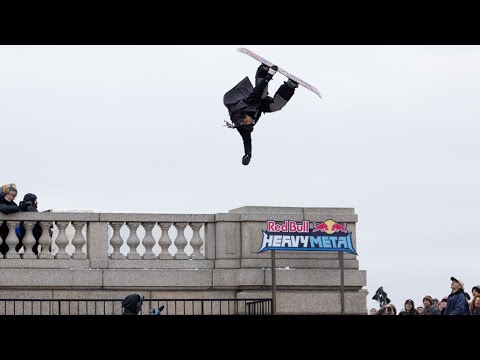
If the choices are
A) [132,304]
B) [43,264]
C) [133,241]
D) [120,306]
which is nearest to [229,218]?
[133,241]

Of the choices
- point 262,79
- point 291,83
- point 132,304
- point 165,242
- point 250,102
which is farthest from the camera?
point 291,83

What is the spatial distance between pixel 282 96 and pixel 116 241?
165 inches

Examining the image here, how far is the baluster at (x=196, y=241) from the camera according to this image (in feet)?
80.8

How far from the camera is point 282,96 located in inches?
1014

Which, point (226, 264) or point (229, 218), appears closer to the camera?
point (229, 218)

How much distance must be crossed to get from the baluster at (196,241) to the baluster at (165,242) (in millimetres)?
428

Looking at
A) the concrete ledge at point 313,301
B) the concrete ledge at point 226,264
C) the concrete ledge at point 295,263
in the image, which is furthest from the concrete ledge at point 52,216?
the concrete ledge at point 313,301

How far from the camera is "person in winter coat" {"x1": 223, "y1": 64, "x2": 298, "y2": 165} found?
83.6ft

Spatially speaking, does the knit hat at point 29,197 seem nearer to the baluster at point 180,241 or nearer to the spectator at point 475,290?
the baluster at point 180,241

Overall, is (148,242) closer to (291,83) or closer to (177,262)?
(177,262)
